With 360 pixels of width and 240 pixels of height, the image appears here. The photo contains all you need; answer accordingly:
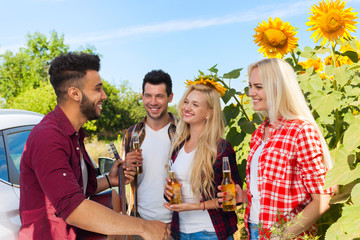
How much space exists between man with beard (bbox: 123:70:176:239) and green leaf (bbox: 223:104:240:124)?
0.60 meters

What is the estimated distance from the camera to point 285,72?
7.93ft

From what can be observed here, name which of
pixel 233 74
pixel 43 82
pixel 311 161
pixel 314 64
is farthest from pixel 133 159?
pixel 43 82

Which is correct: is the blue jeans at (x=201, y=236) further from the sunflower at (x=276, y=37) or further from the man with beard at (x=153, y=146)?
the sunflower at (x=276, y=37)

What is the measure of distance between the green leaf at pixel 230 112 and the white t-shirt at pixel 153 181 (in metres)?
0.64

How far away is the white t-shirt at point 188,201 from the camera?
2.93m

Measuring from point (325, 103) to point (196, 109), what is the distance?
1.03m

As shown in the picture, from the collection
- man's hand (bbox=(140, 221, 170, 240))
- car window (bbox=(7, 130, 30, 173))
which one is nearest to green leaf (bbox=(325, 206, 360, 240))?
man's hand (bbox=(140, 221, 170, 240))

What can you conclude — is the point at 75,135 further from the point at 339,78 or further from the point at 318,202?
the point at 339,78

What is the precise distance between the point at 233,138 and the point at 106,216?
1677mm

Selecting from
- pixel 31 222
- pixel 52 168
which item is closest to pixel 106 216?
pixel 52 168

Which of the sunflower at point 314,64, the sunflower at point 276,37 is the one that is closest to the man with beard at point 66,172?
the sunflower at point 276,37

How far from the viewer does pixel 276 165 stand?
227 cm

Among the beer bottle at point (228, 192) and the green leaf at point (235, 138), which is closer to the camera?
the beer bottle at point (228, 192)

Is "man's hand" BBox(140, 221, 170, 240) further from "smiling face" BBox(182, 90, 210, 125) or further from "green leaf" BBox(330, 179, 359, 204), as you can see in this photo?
"smiling face" BBox(182, 90, 210, 125)
